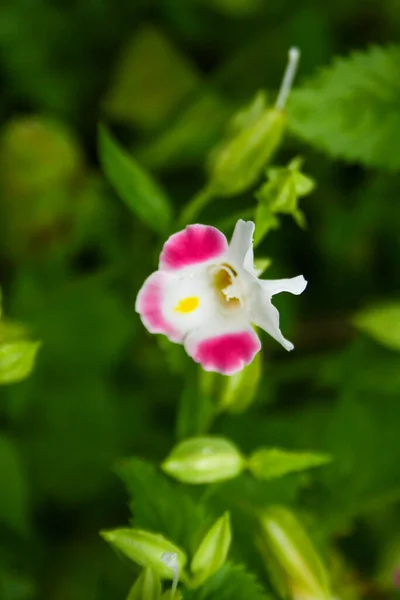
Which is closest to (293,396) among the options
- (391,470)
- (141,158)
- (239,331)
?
(391,470)

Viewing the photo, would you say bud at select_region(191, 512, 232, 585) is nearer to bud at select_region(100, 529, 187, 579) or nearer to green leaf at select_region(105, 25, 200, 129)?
bud at select_region(100, 529, 187, 579)

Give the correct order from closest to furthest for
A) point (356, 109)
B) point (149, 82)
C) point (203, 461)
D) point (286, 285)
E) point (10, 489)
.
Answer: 1. point (286, 285)
2. point (203, 461)
3. point (356, 109)
4. point (10, 489)
5. point (149, 82)

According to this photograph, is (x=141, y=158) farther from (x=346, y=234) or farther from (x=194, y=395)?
(x=194, y=395)

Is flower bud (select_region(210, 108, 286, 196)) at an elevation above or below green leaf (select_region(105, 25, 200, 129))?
below

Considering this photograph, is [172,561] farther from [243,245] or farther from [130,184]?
[130,184]

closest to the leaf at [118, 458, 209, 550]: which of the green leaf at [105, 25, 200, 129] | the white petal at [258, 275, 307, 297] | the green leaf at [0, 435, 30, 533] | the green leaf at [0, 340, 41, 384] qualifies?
the green leaf at [0, 340, 41, 384]

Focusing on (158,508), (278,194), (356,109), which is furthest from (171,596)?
(356,109)
